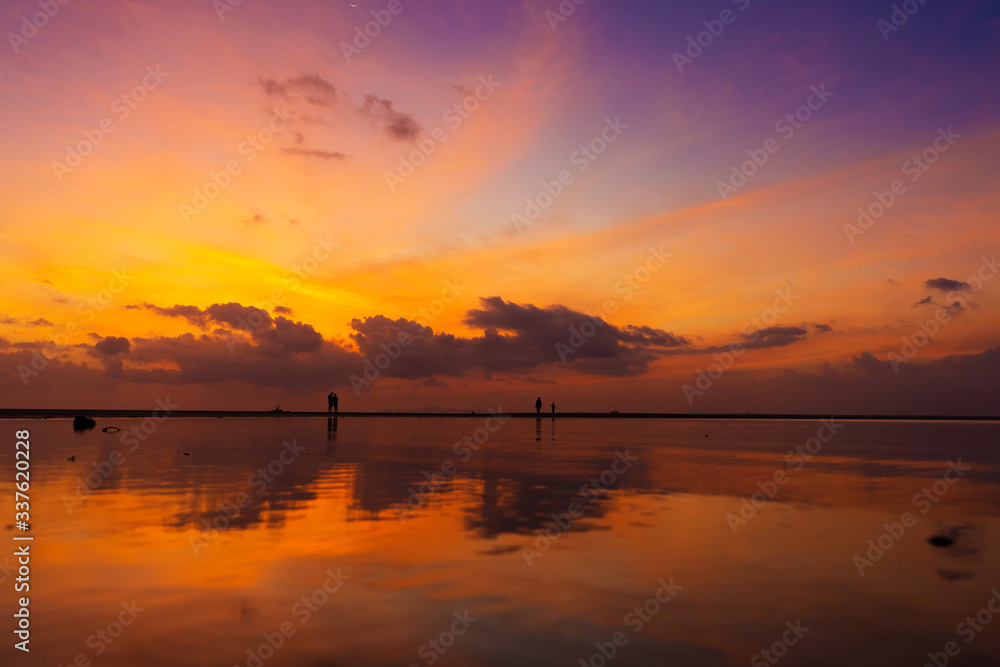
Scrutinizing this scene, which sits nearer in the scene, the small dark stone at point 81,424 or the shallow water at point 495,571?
the shallow water at point 495,571

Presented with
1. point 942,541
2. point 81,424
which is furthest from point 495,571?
point 81,424

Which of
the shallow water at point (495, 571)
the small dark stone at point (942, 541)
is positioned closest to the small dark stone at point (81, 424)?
the shallow water at point (495, 571)

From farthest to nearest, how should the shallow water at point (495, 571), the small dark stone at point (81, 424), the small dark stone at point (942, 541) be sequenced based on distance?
1. the small dark stone at point (81, 424)
2. the small dark stone at point (942, 541)
3. the shallow water at point (495, 571)

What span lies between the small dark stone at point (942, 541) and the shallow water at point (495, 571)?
0.31 meters

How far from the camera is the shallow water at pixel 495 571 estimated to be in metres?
7.81

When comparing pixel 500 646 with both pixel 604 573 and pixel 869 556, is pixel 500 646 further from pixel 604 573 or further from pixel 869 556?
pixel 869 556

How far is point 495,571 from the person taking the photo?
10.9 meters

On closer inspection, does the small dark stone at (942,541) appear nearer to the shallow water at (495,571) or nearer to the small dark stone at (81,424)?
the shallow water at (495,571)

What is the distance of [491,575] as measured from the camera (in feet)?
35.1

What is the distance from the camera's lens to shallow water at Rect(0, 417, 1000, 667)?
7.81 meters

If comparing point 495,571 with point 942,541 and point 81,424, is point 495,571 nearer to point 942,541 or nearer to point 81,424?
point 942,541

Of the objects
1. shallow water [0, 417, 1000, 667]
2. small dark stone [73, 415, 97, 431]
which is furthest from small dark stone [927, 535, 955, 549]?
small dark stone [73, 415, 97, 431]

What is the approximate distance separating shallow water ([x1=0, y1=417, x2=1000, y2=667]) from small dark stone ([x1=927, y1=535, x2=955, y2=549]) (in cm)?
31

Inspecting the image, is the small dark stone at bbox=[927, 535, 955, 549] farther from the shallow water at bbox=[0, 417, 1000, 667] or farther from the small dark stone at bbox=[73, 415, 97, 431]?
the small dark stone at bbox=[73, 415, 97, 431]
